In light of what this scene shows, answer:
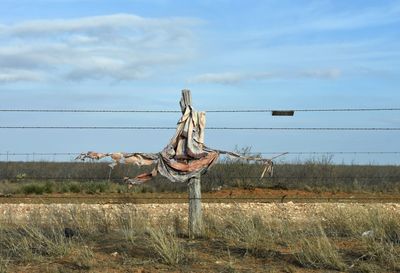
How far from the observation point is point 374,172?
44.3m

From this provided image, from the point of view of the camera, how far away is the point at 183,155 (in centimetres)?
1130

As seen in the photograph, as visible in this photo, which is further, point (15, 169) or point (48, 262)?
point (15, 169)

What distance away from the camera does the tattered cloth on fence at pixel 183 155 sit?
441 inches

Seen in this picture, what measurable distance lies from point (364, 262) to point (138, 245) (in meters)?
3.44

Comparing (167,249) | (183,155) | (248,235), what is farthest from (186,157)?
(167,249)

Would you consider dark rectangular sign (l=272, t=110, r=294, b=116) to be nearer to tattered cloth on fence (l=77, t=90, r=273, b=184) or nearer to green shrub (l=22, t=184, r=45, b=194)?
tattered cloth on fence (l=77, t=90, r=273, b=184)

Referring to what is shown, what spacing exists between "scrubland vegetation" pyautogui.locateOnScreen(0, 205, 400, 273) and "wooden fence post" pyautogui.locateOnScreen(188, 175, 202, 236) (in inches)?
6.0

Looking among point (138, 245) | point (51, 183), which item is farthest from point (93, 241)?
point (51, 183)

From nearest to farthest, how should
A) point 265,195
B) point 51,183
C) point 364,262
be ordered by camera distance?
point 364,262 < point 265,195 < point 51,183

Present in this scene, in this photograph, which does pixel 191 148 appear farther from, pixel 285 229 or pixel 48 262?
pixel 48 262

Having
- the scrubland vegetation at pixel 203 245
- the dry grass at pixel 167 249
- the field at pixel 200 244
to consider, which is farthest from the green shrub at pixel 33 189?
the dry grass at pixel 167 249

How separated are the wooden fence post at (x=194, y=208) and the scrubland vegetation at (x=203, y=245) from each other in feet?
0.50

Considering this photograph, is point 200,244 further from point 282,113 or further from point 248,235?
point 282,113

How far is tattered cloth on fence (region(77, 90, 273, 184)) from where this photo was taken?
36.7ft
